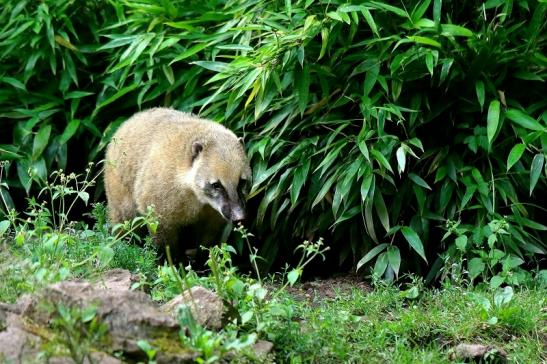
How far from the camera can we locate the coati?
712cm

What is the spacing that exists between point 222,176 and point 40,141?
223cm

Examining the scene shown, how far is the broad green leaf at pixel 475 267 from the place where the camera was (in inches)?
251

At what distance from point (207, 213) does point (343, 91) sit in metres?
1.48

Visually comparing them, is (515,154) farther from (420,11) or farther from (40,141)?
(40,141)

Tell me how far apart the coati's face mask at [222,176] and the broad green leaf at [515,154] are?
2.00 metres

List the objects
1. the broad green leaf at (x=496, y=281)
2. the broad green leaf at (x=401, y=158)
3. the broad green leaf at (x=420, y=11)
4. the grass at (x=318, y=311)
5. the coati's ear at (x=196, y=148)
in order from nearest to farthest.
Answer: the grass at (x=318, y=311) → the broad green leaf at (x=496, y=281) → the broad green leaf at (x=401, y=158) → the broad green leaf at (x=420, y=11) → the coati's ear at (x=196, y=148)

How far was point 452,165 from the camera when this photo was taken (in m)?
7.05

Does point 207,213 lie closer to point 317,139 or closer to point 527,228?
point 317,139

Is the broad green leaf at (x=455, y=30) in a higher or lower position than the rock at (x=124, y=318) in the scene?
higher

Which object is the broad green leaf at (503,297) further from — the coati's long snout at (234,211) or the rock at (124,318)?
the rock at (124,318)

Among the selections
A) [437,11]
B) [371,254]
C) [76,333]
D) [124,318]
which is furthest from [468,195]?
[76,333]

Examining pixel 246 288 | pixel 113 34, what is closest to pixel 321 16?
pixel 113 34

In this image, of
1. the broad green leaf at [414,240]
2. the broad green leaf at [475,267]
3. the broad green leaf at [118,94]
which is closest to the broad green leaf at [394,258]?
the broad green leaf at [414,240]

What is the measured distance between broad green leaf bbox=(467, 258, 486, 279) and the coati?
67.2 inches
